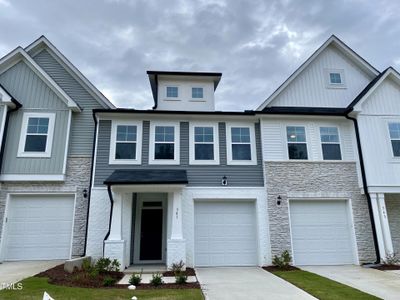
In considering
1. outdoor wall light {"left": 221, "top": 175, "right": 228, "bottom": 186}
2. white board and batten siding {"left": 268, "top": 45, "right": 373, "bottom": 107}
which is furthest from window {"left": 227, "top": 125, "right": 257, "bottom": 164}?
white board and batten siding {"left": 268, "top": 45, "right": 373, "bottom": 107}

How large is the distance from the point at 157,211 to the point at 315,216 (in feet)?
22.1

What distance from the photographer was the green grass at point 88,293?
5.62 m

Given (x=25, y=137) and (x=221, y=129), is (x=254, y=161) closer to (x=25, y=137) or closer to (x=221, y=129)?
A: (x=221, y=129)

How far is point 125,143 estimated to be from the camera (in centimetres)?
1113

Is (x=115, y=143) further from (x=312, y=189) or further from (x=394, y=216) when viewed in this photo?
(x=394, y=216)

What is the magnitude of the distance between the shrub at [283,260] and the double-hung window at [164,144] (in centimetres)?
546

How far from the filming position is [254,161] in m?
11.2

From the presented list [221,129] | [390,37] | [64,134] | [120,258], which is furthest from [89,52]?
[390,37]

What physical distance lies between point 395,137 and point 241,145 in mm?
6710

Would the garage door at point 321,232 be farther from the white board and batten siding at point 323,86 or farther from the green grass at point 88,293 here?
the green grass at point 88,293

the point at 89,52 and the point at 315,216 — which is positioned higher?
the point at 89,52

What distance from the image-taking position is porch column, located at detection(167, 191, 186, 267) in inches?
359

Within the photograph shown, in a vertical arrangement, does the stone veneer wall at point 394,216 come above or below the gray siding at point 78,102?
below

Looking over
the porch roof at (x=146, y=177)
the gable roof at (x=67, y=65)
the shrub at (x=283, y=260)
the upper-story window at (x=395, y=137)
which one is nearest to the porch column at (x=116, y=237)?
the porch roof at (x=146, y=177)
